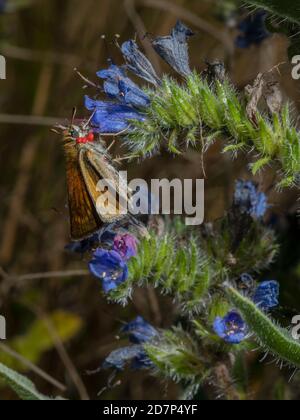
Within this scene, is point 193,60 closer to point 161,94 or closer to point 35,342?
point 35,342

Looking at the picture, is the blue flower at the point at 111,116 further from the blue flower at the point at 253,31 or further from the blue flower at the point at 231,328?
the blue flower at the point at 253,31

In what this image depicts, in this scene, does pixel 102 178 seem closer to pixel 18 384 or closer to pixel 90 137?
pixel 90 137

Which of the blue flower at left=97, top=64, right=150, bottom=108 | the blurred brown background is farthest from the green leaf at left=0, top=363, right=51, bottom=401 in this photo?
the blurred brown background

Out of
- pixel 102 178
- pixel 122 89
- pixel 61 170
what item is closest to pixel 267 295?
pixel 102 178

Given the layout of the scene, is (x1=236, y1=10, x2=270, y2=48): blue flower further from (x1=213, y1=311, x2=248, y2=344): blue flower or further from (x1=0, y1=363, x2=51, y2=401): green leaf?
(x1=0, y1=363, x2=51, y2=401): green leaf

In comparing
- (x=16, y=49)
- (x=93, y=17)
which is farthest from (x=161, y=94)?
(x=93, y=17)
